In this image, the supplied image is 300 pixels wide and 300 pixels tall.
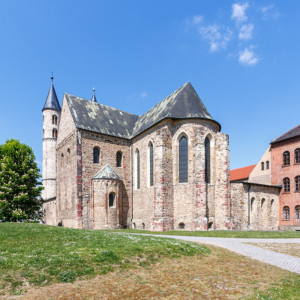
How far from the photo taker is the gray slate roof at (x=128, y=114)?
26.3 m

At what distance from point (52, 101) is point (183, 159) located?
33388 millimetres

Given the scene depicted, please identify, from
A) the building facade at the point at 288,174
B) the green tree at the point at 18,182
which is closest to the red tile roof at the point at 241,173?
the building facade at the point at 288,174

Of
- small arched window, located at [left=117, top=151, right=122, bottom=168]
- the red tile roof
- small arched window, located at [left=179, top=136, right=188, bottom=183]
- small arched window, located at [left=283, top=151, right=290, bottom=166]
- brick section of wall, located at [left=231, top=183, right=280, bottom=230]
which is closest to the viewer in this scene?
small arched window, located at [left=179, top=136, right=188, bottom=183]

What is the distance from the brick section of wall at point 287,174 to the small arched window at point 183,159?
49.8ft

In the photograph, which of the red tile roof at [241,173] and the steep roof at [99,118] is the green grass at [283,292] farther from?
the red tile roof at [241,173]

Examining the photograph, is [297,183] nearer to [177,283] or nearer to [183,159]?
[183,159]

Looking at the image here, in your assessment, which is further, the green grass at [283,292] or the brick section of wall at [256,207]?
the brick section of wall at [256,207]

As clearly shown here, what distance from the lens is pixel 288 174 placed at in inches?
1283

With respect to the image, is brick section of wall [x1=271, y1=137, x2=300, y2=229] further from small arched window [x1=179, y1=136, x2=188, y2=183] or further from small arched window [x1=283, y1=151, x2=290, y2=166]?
small arched window [x1=179, y1=136, x2=188, y2=183]

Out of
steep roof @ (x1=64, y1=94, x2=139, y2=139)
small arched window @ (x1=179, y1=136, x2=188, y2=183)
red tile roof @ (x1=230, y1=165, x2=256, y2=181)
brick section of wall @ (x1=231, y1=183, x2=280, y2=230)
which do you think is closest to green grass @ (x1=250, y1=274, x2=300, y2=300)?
small arched window @ (x1=179, y1=136, x2=188, y2=183)

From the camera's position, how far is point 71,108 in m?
30.1

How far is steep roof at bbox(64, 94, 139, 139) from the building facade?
19.5 meters

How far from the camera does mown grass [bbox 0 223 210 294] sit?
22.6ft

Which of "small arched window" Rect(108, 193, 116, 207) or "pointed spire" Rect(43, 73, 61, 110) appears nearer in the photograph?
"small arched window" Rect(108, 193, 116, 207)
